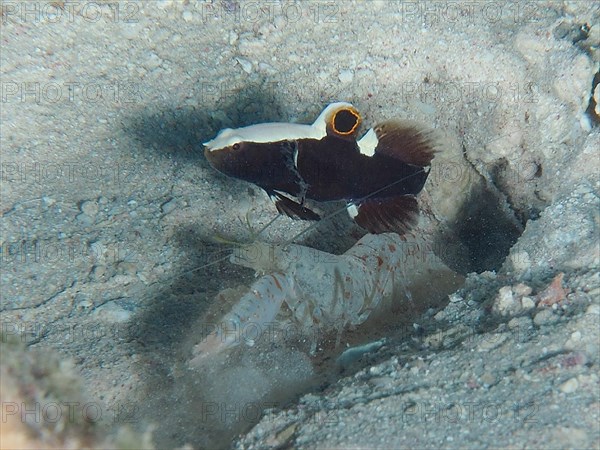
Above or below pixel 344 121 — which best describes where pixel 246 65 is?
above

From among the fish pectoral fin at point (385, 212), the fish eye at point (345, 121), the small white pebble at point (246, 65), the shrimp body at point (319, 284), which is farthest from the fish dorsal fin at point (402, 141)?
the small white pebble at point (246, 65)

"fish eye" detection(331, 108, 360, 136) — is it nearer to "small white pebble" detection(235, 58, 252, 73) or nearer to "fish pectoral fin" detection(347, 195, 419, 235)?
"fish pectoral fin" detection(347, 195, 419, 235)

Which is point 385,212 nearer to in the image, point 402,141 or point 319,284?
point 402,141

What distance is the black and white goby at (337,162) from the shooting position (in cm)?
271

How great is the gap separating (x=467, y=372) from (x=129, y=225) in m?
2.83

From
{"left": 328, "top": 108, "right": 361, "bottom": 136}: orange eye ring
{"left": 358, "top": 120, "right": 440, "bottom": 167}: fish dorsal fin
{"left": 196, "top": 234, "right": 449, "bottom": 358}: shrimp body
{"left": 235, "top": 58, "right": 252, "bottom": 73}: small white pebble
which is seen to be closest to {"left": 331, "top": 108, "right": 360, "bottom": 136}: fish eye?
{"left": 328, "top": 108, "right": 361, "bottom": 136}: orange eye ring

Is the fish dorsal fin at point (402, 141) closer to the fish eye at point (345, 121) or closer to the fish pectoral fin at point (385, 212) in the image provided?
the fish eye at point (345, 121)

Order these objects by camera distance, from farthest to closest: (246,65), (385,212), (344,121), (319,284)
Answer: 1. (246,65)
2. (319,284)
3. (385,212)
4. (344,121)

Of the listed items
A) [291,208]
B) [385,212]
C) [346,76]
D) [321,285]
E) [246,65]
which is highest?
[246,65]

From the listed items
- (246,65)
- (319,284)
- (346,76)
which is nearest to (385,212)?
(319,284)

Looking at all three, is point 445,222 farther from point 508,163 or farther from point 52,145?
point 52,145

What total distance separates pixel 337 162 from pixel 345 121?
26cm

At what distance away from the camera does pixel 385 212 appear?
10.5ft

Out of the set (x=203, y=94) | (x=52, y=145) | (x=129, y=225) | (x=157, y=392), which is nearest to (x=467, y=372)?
(x=157, y=392)
